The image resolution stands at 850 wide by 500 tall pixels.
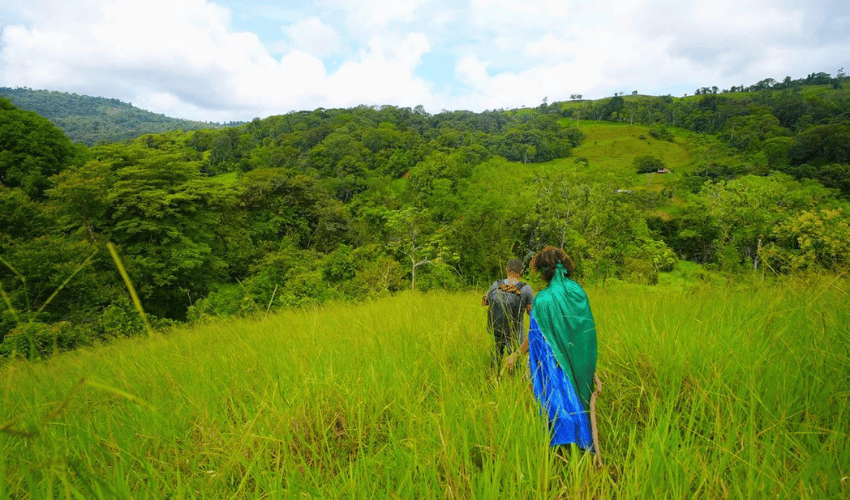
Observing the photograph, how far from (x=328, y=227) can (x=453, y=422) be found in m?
29.9

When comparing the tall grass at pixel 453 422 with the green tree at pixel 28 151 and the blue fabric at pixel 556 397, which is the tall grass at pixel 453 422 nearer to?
the blue fabric at pixel 556 397

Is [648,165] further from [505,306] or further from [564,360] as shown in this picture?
[564,360]

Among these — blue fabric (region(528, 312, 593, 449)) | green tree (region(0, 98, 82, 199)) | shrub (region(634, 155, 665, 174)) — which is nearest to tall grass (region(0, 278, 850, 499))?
blue fabric (region(528, 312, 593, 449))

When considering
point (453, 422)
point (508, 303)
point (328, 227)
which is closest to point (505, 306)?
point (508, 303)

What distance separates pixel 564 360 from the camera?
2074 millimetres

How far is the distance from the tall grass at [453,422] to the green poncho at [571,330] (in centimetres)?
23

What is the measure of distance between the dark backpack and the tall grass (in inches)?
7.1

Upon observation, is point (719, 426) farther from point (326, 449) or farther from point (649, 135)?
point (649, 135)

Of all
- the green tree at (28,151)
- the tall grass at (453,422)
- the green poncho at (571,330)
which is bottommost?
the tall grass at (453,422)

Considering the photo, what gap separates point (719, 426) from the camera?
5.48ft

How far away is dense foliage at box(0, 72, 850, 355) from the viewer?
33.8 feet

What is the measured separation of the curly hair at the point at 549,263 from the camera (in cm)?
239

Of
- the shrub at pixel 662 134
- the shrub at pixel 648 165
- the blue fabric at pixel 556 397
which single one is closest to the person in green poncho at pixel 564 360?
the blue fabric at pixel 556 397

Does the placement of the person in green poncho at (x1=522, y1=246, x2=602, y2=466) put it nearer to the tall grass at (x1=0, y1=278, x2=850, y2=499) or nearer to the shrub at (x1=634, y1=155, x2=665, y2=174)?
the tall grass at (x1=0, y1=278, x2=850, y2=499)
